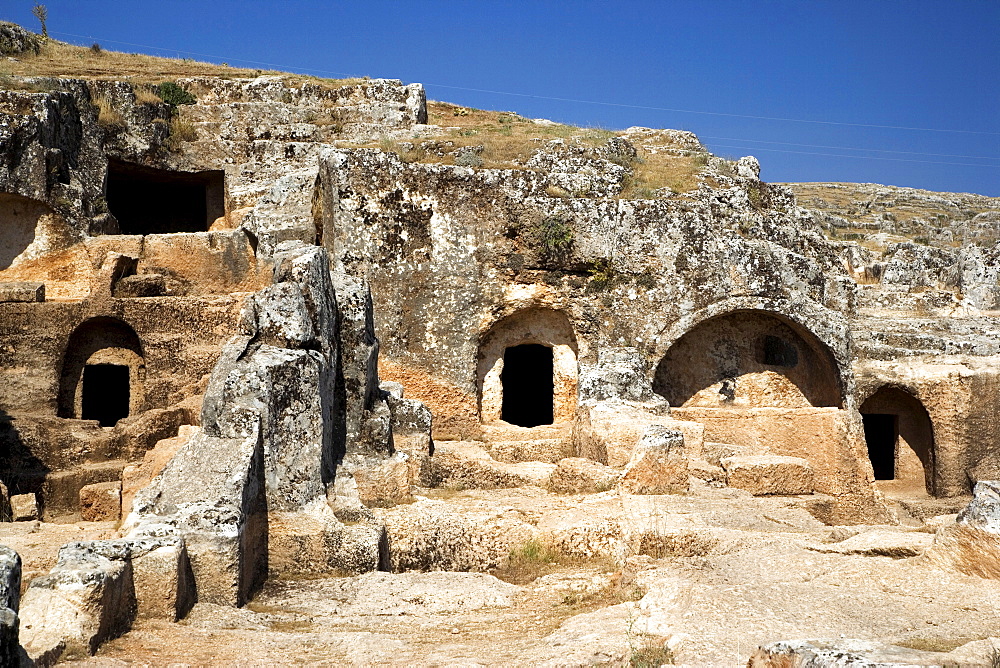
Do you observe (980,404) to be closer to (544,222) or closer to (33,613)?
(544,222)

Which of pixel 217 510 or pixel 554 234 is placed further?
pixel 554 234

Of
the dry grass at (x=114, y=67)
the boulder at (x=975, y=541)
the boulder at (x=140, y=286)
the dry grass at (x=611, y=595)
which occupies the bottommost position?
the dry grass at (x=611, y=595)

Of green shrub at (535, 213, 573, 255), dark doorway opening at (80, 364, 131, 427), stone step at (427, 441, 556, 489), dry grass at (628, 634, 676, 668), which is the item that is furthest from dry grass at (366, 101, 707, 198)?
dry grass at (628, 634, 676, 668)

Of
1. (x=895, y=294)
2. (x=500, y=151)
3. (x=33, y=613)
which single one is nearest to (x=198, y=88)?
(x=500, y=151)

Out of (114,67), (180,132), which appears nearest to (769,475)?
(180,132)

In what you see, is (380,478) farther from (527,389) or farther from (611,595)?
(527,389)

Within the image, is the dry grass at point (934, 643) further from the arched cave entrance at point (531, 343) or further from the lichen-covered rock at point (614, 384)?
the arched cave entrance at point (531, 343)

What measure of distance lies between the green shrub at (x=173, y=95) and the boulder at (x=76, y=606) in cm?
1940

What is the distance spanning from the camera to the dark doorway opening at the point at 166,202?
2319 cm

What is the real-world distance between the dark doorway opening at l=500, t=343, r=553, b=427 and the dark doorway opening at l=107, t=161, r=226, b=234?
8.22 m

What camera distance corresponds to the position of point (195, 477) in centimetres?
743

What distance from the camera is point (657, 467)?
9758mm

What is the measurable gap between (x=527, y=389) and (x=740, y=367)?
4.53 meters

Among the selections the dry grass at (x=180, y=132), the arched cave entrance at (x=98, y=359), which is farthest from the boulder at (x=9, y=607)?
the dry grass at (x=180, y=132)
